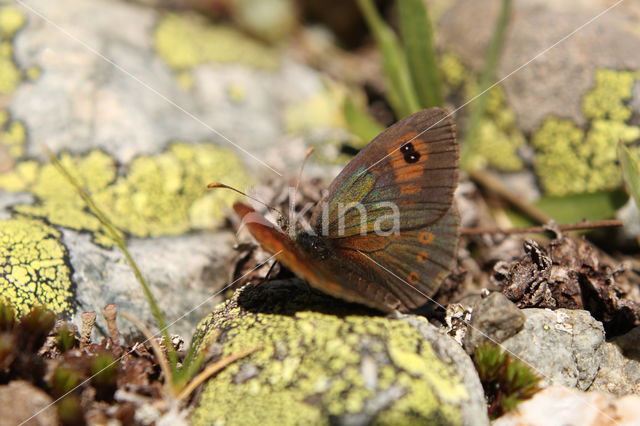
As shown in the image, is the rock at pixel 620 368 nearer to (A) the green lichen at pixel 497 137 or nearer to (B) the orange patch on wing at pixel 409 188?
(B) the orange patch on wing at pixel 409 188

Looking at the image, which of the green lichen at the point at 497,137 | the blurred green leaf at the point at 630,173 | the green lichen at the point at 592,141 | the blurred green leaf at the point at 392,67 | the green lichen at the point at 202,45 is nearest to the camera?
the blurred green leaf at the point at 630,173

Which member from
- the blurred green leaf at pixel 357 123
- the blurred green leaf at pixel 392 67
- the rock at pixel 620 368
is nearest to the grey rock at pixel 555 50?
the blurred green leaf at pixel 392 67

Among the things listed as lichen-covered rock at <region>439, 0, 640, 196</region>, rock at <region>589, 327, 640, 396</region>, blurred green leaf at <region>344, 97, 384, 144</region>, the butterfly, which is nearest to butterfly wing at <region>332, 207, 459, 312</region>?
the butterfly

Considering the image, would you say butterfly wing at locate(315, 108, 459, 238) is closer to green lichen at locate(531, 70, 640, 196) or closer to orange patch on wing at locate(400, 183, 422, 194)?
orange patch on wing at locate(400, 183, 422, 194)

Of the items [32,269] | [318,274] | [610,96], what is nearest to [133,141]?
[32,269]

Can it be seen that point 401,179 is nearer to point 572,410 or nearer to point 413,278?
point 413,278

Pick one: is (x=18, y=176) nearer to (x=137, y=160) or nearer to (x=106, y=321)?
(x=137, y=160)

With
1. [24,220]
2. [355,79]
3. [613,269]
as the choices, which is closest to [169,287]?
[24,220]
